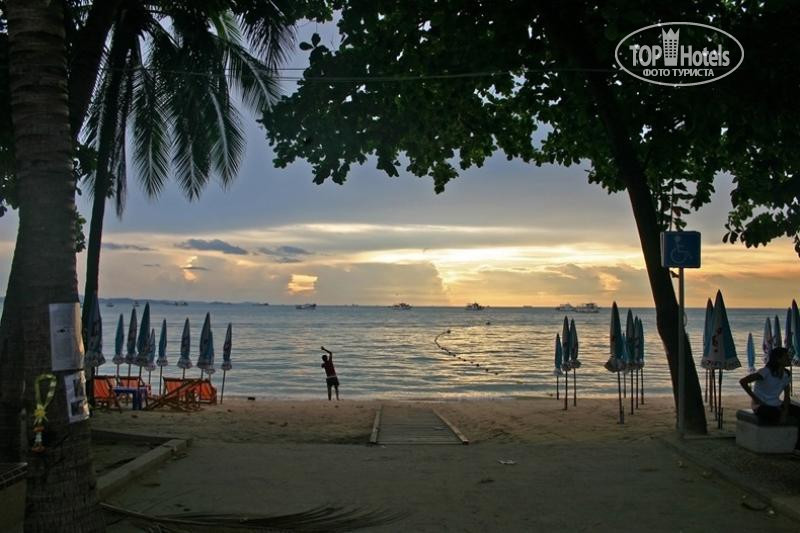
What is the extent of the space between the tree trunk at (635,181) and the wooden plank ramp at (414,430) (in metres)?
3.23

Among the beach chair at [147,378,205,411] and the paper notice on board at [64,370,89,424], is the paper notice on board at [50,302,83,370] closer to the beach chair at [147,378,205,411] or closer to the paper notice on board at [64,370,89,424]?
the paper notice on board at [64,370,89,424]

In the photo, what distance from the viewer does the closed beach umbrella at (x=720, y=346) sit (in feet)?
37.0

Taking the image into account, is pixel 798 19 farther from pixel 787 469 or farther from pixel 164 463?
pixel 164 463

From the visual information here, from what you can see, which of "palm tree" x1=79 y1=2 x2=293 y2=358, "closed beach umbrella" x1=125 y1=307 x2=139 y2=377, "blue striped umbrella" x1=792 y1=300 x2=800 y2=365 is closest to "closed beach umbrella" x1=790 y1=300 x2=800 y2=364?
"blue striped umbrella" x1=792 y1=300 x2=800 y2=365

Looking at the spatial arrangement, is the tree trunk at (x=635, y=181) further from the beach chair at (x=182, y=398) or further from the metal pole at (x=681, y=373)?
the beach chair at (x=182, y=398)

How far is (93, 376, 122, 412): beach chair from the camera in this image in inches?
650

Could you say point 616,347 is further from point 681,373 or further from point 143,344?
point 143,344

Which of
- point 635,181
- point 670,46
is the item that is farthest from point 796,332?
point 670,46

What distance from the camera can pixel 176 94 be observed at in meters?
14.9

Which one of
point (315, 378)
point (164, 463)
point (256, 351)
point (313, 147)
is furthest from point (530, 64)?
point (256, 351)

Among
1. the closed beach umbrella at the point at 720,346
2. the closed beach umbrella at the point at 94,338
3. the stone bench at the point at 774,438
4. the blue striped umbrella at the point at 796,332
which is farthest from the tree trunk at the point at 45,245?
the blue striped umbrella at the point at 796,332

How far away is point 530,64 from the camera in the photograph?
10.4 metres

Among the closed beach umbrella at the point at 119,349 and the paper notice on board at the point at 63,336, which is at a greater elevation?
the paper notice on board at the point at 63,336

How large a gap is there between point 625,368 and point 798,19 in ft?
28.3
